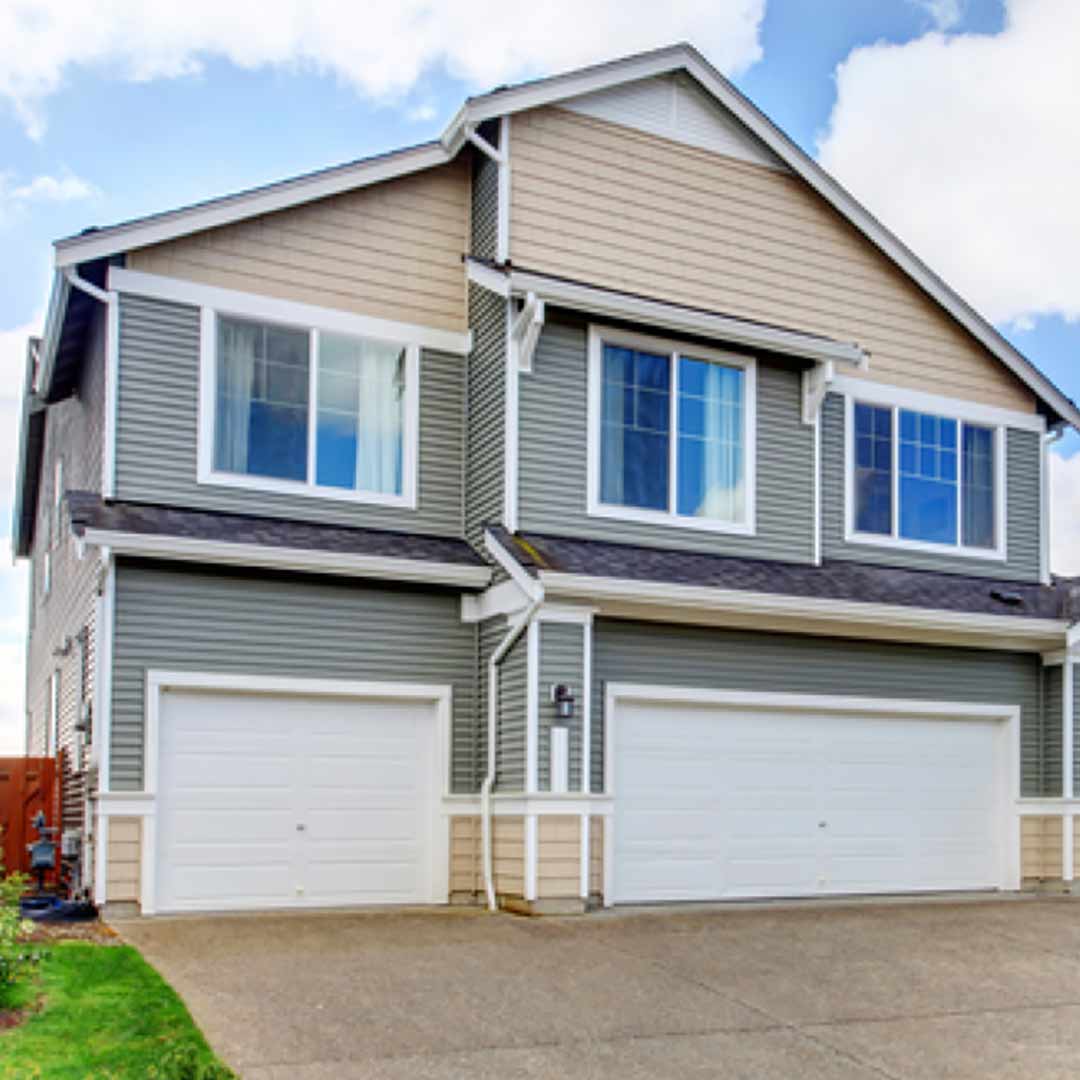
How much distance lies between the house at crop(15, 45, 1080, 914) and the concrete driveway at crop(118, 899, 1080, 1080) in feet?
3.47

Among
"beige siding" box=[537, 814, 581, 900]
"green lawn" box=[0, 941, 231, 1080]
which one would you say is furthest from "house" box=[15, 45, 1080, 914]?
"green lawn" box=[0, 941, 231, 1080]

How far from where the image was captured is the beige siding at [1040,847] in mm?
14383

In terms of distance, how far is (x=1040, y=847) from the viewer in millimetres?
14461

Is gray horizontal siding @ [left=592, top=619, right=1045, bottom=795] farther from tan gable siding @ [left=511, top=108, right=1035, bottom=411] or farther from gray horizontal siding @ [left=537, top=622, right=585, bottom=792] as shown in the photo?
tan gable siding @ [left=511, top=108, right=1035, bottom=411]

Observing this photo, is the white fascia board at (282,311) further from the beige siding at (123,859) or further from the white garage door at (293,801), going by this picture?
the beige siding at (123,859)

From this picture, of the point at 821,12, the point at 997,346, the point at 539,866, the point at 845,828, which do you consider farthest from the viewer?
the point at 997,346

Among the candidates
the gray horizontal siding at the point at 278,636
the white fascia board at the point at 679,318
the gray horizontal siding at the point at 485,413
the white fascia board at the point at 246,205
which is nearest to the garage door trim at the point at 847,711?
the gray horizontal siding at the point at 278,636

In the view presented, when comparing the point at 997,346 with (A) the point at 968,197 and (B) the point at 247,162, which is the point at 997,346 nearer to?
(A) the point at 968,197

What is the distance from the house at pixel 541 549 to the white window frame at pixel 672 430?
0.04 metres

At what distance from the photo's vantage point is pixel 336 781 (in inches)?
481

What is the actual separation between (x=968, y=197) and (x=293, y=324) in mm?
8646

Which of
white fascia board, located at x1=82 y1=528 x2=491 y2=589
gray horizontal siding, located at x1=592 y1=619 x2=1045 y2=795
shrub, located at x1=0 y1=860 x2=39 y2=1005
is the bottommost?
shrub, located at x1=0 y1=860 x2=39 y2=1005

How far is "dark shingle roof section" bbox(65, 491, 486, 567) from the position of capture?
37.5ft

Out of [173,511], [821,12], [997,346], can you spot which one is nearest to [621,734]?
[173,511]
